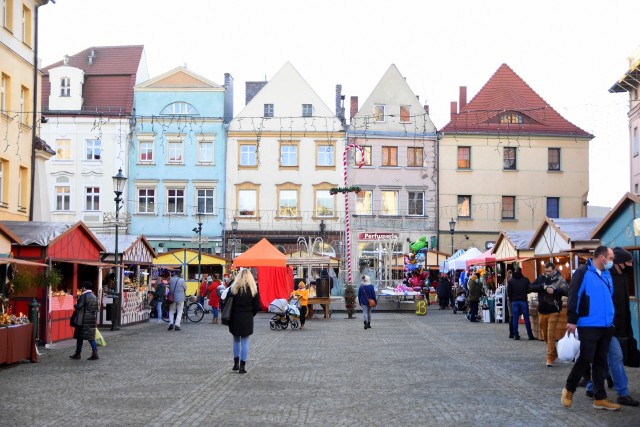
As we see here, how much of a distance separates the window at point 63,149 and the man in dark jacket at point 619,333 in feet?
162

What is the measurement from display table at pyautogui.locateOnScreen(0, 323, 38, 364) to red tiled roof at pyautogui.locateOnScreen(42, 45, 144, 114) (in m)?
42.3

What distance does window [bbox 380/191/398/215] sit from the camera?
6016 cm

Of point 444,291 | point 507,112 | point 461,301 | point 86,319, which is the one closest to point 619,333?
point 86,319

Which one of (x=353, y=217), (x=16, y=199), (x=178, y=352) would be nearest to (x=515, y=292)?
(x=178, y=352)

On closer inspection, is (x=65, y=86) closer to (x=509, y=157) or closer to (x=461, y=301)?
(x=509, y=157)

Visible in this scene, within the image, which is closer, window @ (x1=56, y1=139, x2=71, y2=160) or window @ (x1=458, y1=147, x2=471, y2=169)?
window @ (x1=56, y1=139, x2=71, y2=160)

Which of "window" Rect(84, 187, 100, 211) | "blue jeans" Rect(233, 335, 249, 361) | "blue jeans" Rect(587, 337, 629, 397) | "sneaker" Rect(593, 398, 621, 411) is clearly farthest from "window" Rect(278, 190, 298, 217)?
Result: "sneaker" Rect(593, 398, 621, 411)

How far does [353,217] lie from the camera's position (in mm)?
59781

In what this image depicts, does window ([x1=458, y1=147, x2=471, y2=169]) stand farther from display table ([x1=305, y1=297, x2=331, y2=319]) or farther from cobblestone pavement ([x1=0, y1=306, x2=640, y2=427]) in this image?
cobblestone pavement ([x1=0, y1=306, x2=640, y2=427])

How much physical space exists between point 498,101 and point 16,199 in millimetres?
37458

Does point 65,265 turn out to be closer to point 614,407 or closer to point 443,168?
point 614,407

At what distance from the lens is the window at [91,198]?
59000 mm

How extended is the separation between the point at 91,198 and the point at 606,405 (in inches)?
1998

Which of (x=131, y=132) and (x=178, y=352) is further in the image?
(x=131, y=132)
